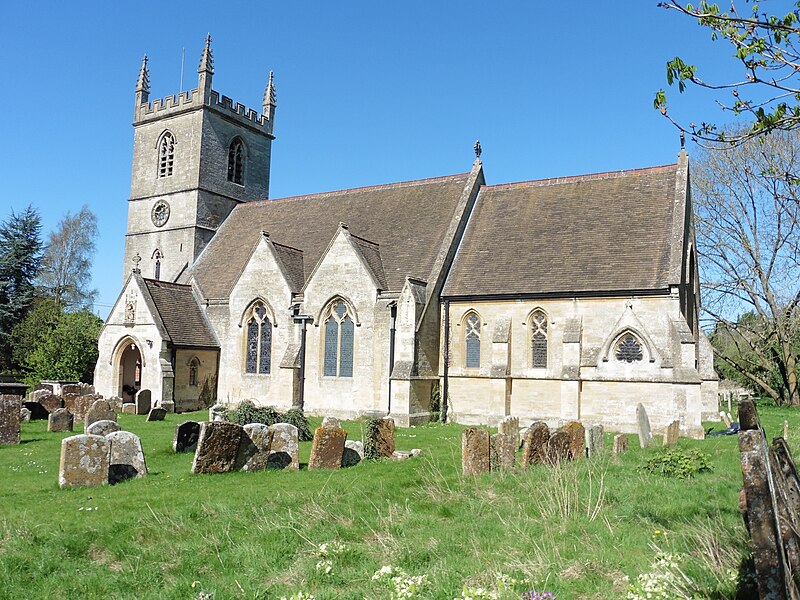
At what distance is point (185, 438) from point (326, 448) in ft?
13.2

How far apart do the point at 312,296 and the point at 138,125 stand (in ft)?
57.9

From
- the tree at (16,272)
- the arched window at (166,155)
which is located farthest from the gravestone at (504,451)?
the tree at (16,272)

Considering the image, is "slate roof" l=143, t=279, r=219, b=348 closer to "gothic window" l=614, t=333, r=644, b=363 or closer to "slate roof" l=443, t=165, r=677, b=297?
"slate roof" l=443, t=165, r=677, b=297

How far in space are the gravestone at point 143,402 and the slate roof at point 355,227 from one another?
5539 millimetres

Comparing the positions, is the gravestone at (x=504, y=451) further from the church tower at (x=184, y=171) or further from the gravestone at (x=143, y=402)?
the church tower at (x=184, y=171)

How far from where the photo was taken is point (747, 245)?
108ft

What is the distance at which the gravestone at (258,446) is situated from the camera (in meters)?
12.3

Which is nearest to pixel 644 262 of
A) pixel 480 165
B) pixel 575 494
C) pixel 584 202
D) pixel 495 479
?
pixel 584 202

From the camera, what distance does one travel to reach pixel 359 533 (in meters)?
8.22

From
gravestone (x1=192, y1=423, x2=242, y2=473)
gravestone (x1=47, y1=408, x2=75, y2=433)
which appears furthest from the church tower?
gravestone (x1=192, y1=423, x2=242, y2=473)

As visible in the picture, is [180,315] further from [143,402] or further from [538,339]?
[538,339]

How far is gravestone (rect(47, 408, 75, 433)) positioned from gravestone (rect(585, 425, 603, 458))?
14.4 m

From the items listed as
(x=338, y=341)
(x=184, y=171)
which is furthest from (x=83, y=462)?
(x=184, y=171)

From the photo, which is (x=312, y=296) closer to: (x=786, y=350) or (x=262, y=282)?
(x=262, y=282)
